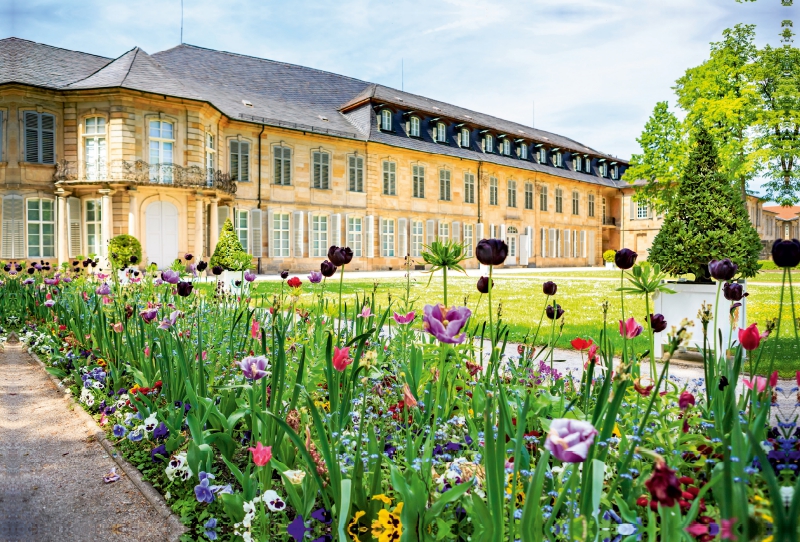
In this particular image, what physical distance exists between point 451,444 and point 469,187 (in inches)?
1189

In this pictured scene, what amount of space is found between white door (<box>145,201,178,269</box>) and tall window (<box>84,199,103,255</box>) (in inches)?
61.5

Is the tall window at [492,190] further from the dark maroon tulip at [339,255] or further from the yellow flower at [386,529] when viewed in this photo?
the yellow flower at [386,529]

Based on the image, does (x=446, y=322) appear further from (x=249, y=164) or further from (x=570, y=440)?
(x=249, y=164)

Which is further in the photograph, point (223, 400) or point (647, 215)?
point (647, 215)

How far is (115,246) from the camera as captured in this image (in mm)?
16531

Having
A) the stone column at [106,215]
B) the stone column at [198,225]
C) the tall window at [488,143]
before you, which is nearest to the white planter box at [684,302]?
the stone column at [198,225]

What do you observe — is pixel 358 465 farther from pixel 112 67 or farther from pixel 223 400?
pixel 112 67

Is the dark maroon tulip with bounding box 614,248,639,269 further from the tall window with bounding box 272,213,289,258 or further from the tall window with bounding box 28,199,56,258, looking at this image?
the tall window with bounding box 272,213,289,258

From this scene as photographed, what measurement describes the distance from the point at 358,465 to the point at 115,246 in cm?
1699

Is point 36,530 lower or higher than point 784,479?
lower

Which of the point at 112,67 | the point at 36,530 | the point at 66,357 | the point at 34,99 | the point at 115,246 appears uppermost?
the point at 112,67

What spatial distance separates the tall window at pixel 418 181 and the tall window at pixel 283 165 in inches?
274

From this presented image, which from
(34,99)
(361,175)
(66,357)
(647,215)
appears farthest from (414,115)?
(66,357)

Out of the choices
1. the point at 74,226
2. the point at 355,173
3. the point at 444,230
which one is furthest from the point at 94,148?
the point at 444,230
